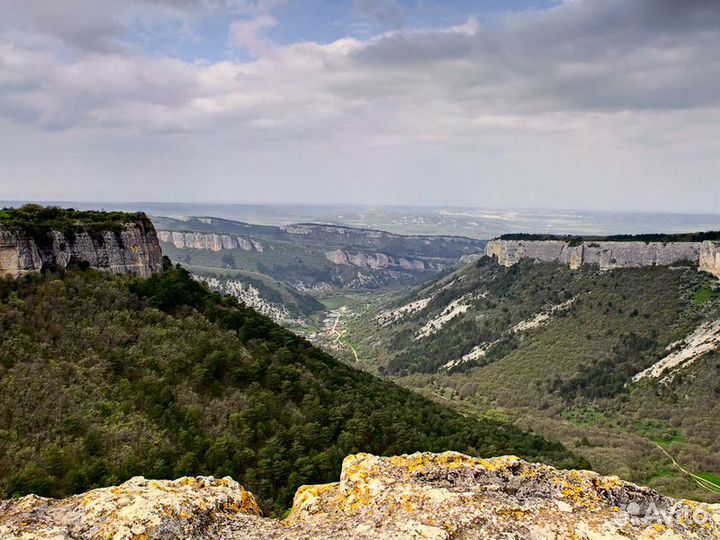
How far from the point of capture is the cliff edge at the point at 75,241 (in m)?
33.1

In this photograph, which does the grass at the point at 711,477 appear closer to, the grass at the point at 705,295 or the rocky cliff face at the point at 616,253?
the grass at the point at 705,295

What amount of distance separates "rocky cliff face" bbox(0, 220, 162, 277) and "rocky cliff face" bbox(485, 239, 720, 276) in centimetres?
9287

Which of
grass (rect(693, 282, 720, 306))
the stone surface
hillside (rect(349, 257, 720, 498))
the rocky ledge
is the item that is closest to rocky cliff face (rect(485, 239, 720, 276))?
hillside (rect(349, 257, 720, 498))

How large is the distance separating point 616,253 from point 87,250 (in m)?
104

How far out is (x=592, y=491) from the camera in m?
8.83

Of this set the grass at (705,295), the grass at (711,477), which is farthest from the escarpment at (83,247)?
the grass at (705,295)

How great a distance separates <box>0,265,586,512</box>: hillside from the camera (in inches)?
874

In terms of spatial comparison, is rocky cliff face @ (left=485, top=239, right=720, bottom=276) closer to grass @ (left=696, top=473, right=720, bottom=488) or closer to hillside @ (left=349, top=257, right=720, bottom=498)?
hillside @ (left=349, top=257, right=720, bottom=498)

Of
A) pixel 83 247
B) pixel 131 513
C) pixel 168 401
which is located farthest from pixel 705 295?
pixel 131 513

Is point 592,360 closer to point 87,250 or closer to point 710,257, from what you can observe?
point 710,257

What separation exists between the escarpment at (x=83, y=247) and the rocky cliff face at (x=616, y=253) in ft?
305

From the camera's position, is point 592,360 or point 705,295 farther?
point 592,360

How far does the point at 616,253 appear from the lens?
10744 centimetres

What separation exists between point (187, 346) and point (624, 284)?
309 ft
